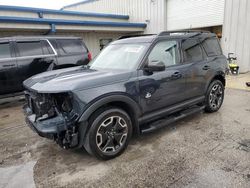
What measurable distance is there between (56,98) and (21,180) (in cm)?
113

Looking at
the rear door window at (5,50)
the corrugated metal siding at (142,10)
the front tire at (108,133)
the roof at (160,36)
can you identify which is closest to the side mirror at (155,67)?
the roof at (160,36)

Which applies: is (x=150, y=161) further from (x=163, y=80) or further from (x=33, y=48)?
(x=33, y=48)

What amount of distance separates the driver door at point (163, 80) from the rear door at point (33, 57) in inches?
147

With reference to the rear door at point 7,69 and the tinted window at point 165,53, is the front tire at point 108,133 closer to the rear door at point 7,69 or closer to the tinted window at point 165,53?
the tinted window at point 165,53

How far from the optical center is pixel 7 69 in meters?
5.58

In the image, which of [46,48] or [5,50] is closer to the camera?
[5,50]

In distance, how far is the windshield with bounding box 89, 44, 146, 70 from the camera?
3.32 m

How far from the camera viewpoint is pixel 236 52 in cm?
1005

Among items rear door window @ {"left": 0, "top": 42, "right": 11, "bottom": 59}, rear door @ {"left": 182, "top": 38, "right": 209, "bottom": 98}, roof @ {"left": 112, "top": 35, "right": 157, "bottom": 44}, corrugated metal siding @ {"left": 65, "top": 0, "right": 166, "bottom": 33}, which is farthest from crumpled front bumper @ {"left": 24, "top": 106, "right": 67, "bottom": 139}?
corrugated metal siding @ {"left": 65, "top": 0, "right": 166, "bottom": 33}

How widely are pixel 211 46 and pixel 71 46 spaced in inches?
165

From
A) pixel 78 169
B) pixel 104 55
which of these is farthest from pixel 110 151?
pixel 104 55

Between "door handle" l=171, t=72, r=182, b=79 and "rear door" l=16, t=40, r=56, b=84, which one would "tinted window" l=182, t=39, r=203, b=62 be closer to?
"door handle" l=171, t=72, r=182, b=79

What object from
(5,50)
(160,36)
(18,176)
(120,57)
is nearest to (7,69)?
(5,50)

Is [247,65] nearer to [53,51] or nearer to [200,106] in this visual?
[200,106]
